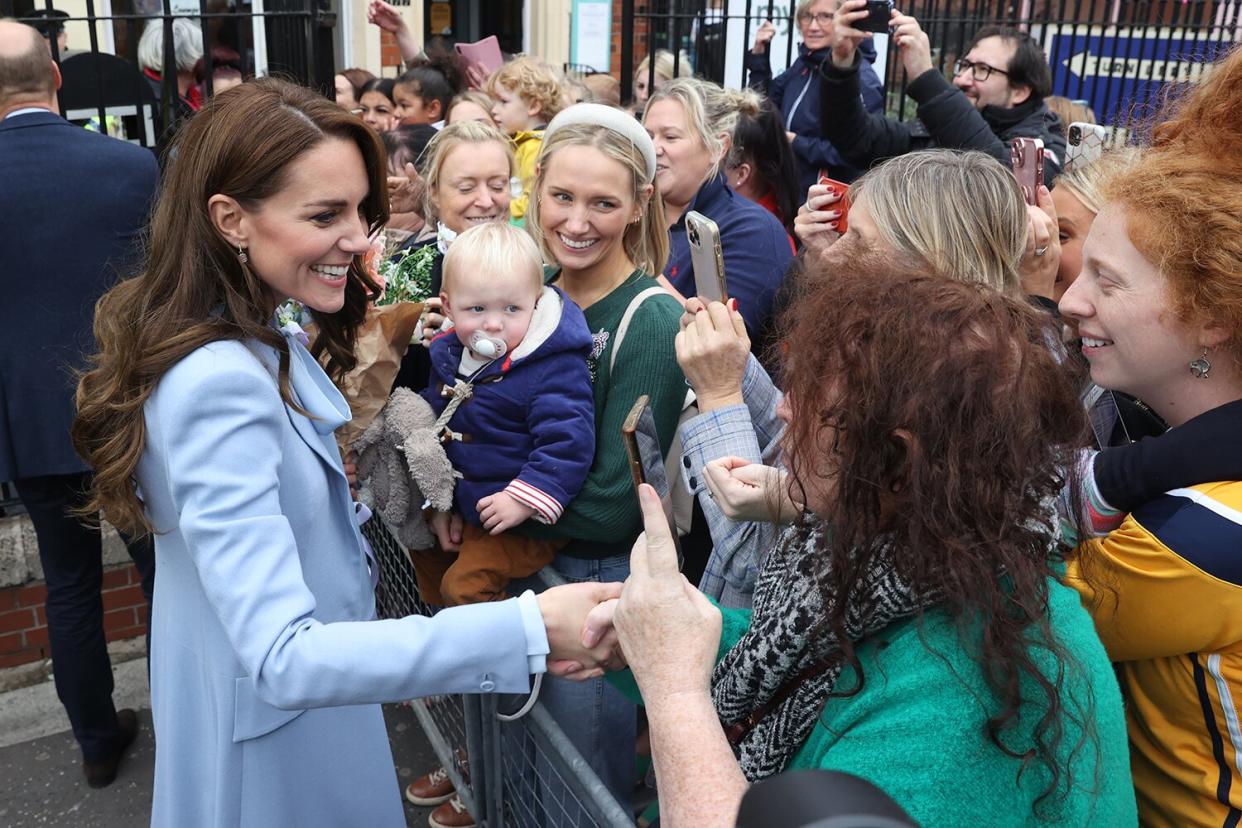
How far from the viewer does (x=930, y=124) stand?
4.29 m

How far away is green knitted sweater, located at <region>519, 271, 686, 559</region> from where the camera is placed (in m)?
2.49

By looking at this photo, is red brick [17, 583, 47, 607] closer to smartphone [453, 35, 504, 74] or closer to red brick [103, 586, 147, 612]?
red brick [103, 586, 147, 612]

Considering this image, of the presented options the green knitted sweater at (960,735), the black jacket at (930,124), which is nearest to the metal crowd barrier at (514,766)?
the green knitted sweater at (960,735)

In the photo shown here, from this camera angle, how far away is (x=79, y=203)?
3199mm

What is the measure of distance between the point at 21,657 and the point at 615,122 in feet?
9.80

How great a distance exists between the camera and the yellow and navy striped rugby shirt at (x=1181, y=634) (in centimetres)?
145

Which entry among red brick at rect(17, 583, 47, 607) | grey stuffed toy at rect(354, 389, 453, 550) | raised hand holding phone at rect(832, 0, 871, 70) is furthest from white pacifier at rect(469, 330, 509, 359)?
raised hand holding phone at rect(832, 0, 871, 70)

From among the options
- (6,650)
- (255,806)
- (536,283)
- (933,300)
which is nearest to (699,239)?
(536,283)

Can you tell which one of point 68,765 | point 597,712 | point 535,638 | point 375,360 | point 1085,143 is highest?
point 1085,143

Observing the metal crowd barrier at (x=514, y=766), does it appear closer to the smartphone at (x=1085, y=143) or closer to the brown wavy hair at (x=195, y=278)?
the brown wavy hair at (x=195, y=278)

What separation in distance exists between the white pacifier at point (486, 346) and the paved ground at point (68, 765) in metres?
1.65

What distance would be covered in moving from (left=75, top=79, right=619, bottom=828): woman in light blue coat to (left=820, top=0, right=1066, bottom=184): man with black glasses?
9.73 ft

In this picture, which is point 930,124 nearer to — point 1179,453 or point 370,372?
point 370,372

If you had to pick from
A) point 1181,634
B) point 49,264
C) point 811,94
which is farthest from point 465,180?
point 811,94
